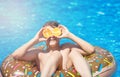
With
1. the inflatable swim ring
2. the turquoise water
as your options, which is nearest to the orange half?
the inflatable swim ring

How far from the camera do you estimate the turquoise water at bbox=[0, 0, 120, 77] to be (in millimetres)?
7496

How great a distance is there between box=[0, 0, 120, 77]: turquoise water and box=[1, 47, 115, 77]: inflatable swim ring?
1.29 m

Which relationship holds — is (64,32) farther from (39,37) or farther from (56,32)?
(39,37)

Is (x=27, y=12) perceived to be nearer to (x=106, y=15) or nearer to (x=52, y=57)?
(x=106, y=15)

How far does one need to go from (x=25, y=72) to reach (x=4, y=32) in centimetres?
281

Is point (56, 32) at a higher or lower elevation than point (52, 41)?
higher

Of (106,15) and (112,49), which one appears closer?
(112,49)

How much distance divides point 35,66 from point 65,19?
3.25 meters

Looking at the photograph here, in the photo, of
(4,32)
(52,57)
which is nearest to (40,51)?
(52,57)

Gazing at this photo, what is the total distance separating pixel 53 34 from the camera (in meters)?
5.31

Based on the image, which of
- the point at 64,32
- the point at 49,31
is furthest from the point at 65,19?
the point at 49,31

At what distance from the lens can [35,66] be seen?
5383mm

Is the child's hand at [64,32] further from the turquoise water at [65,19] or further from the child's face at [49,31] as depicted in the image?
the turquoise water at [65,19]

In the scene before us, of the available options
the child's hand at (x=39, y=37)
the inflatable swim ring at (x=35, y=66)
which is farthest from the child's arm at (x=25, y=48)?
the inflatable swim ring at (x=35, y=66)
